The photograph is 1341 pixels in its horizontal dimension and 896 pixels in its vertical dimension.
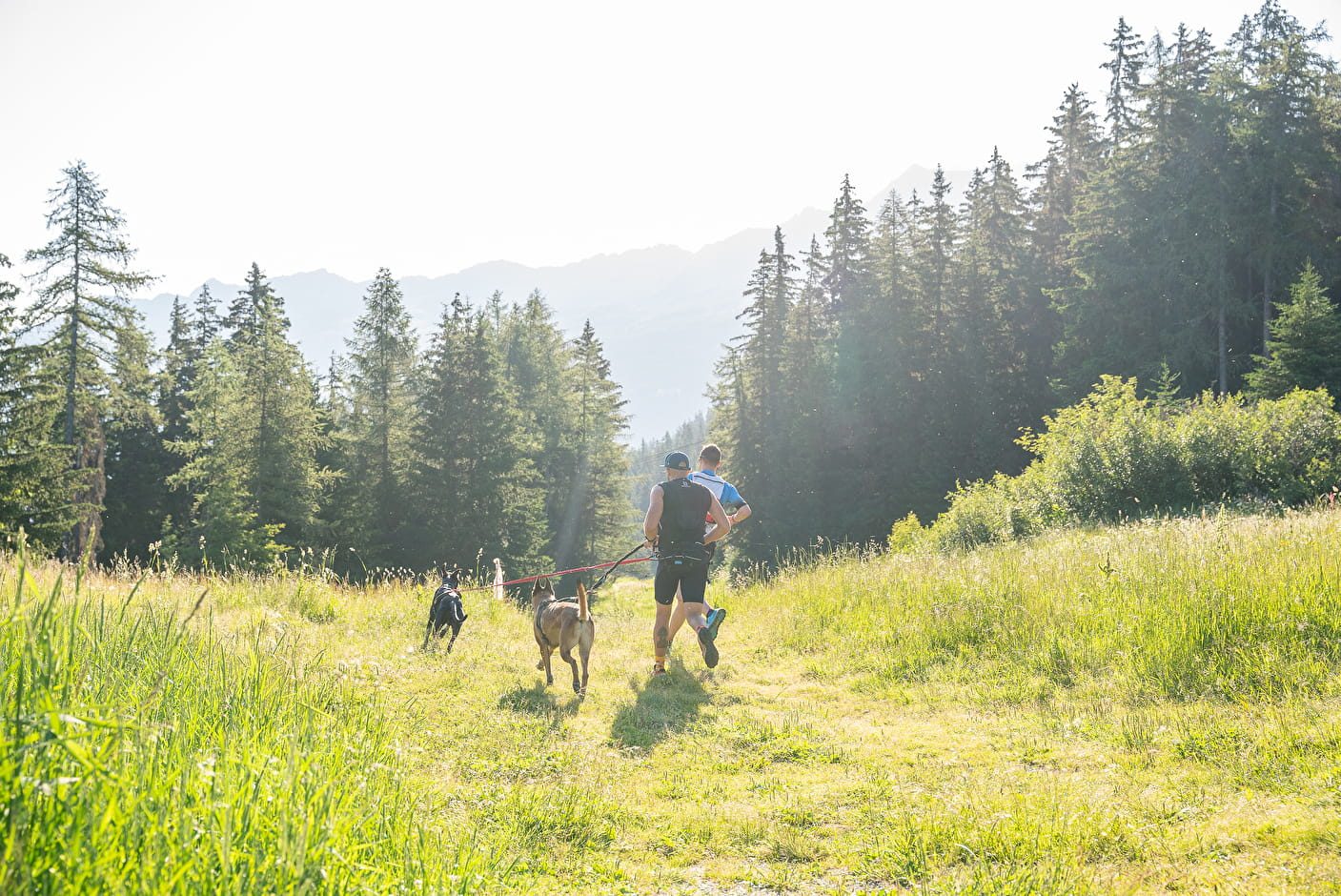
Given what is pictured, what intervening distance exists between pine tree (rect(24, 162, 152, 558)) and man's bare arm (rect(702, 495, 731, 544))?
24199mm

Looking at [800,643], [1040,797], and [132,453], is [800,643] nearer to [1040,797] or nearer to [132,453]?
[1040,797]

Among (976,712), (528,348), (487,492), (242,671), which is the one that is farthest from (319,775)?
(528,348)

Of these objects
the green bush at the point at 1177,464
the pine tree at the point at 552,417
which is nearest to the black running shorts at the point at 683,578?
the green bush at the point at 1177,464

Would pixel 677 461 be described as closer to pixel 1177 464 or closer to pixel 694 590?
pixel 694 590

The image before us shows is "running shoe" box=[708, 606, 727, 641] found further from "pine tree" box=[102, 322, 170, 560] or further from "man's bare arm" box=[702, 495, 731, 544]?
"pine tree" box=[102, 322, 170, 560]

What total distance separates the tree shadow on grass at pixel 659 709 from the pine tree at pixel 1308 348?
2290cm

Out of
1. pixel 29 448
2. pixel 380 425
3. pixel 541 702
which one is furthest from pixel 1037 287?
pixel 29 448

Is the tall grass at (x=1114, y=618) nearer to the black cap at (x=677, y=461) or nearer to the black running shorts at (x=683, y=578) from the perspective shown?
the black running shorts at (x=683, y=578)

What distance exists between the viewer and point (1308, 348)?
21.8 meters

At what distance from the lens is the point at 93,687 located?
268 cm

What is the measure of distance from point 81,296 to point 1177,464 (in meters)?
31.2

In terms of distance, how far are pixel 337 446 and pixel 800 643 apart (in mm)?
33864

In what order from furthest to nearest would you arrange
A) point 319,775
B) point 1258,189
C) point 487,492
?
1. point 487,492
2. point 1258,189
3. point 319,775

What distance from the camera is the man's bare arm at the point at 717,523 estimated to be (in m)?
7.77
